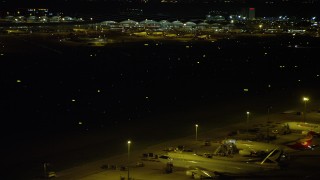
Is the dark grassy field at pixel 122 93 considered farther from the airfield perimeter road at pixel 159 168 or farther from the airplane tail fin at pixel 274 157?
the airplane tail fin at pixel 274 157

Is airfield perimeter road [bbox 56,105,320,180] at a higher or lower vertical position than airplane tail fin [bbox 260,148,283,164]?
lower

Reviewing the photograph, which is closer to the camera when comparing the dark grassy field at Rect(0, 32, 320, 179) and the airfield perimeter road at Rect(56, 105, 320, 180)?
the airfield perimeter road at Rect(56, 105, 320, 180)

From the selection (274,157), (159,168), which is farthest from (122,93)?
(274,157)

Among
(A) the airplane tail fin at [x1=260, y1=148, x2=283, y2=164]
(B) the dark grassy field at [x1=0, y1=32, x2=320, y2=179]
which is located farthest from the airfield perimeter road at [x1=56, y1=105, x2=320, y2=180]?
(B) the dark grassy field at [x1=0, y1=32, x2=320, y2=179]

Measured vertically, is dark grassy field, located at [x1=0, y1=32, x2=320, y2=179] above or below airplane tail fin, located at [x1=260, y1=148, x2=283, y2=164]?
below

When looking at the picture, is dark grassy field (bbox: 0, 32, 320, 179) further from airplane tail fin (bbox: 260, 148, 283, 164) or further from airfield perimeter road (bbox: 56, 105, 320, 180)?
airplane tail fin (bbox: 260, 148, 283, 164)

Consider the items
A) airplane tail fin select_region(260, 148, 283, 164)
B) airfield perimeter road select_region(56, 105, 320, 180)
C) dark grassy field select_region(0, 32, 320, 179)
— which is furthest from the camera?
dark grassy field select_region(0, 32, 320, 179)

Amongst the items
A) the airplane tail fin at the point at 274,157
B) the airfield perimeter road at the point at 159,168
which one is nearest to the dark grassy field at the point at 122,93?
the airfield perimeter road at the point at 159,168

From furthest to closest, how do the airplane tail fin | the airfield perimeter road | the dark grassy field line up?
the dark grassy field
the airplane tail fin
the airfield perimeter road

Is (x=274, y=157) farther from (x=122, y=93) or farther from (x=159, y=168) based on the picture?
(x=122, y=93)
